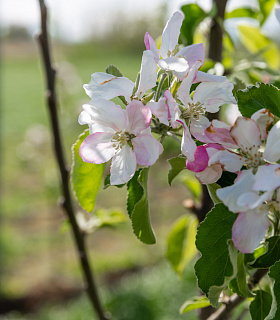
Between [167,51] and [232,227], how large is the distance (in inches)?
8.1

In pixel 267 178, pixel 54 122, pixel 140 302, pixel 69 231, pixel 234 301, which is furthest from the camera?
pixel 69 231

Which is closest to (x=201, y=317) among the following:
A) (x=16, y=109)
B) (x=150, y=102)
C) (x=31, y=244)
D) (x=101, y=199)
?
(x=150, y=102)

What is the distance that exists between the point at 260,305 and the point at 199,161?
0.80 feet

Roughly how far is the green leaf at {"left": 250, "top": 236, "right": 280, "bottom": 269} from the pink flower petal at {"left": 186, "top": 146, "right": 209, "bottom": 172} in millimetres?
119

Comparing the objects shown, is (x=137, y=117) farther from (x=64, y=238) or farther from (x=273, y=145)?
(x=64, y=238)

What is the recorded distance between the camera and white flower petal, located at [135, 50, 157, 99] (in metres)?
0.49

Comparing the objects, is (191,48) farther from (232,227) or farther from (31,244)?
(31,244)

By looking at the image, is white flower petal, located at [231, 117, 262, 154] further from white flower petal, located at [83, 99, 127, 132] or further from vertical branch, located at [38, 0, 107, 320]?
vertical branch, located at [38, 0, 107, 320]

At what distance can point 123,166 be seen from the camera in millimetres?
505

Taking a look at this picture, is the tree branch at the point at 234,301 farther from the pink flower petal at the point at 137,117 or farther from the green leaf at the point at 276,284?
the pink flower petal at the point at 137,117

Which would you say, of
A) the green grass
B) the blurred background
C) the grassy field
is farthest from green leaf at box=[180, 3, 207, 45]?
the green grass

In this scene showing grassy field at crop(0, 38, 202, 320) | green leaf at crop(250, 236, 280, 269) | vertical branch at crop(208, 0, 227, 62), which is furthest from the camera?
grassy field at crop(0, 38, 202, 320)

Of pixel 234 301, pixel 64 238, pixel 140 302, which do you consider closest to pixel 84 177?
pixel 234 301

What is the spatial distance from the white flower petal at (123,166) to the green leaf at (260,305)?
0.25m
